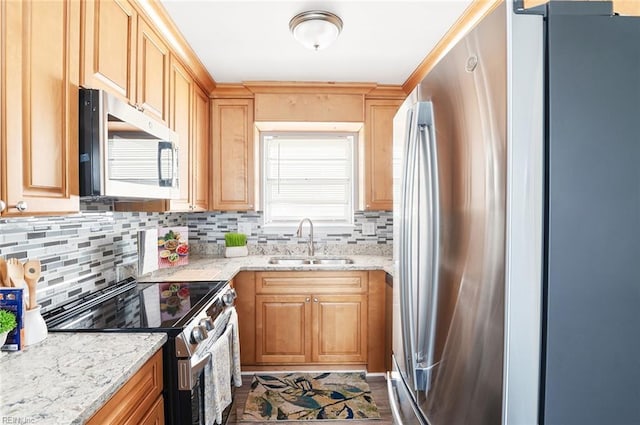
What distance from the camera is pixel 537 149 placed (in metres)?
0.70

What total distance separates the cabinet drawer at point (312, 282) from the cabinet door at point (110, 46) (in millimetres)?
1507

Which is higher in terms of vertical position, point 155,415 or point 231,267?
point 231,267

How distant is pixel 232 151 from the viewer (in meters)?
2.81

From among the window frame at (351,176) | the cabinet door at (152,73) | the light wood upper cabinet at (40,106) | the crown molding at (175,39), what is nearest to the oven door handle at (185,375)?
the light wood upper cabinet at (40,106)

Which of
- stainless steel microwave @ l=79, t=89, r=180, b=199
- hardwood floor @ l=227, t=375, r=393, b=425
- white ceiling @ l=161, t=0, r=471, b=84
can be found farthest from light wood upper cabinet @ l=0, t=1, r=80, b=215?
hardwood floor @ l=227, t=375, r=393, b=425

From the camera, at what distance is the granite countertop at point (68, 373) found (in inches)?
28.5

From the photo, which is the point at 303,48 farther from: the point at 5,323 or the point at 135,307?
the point at 5,323

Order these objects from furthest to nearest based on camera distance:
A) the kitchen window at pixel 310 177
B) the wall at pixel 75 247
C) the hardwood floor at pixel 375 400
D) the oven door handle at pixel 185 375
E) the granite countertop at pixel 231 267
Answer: the kitchen window at pixel 310 177, the granite countertop at pixel 231 267, the hardwood floor at pixel 375 400, the wall at pixel 75 247, the oven door handle at pixel 185 375

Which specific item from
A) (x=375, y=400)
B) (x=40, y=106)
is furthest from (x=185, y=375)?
(x=375, y=400)

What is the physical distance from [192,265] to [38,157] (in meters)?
1.63

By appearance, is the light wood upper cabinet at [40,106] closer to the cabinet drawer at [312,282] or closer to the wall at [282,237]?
A: the cabinet drawer at [312,282]

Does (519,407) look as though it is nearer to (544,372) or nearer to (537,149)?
(544,372)

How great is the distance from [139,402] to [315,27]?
1.83 m

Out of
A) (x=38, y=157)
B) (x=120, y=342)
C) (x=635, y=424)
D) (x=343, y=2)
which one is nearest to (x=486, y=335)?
(x=635, y=424)
